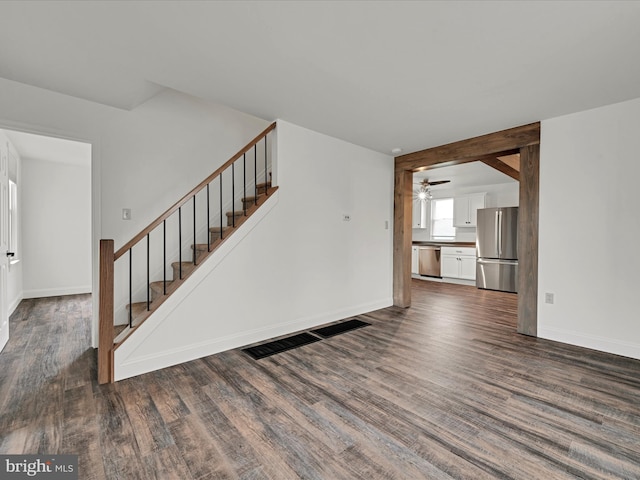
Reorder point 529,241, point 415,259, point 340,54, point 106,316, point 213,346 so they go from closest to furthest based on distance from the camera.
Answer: point 340,54 < point 106,316 < point 213,346 < point 529,241 < point 415,259

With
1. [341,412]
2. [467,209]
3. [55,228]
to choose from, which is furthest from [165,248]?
[467,209]

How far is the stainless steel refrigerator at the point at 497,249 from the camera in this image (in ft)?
20.0

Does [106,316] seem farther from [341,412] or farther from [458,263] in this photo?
[458,263]

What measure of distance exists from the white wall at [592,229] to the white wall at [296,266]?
6.85 ft

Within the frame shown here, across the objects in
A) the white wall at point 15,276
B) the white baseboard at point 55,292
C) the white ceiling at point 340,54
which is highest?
the white ceiling at point 340,54

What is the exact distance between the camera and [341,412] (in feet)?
6.50

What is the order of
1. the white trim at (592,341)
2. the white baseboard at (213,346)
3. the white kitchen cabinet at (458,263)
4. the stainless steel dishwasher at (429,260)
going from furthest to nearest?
the stainless steel dishwasher at (429,260), the white kitchen cabinet at (458,263), the white trim at (592,341), the white baseboard at (213,346)

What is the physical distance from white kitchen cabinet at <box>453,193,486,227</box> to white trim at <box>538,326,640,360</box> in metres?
4.16

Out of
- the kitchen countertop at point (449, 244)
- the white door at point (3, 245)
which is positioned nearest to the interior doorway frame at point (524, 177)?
the kitchen countertop at point (449, 244)

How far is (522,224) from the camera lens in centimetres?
359

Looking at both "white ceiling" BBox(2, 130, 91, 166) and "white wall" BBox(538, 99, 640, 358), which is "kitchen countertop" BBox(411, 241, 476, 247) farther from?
"white ceiling" BBox(2, 130, 91, 166)

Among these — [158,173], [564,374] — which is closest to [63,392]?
[158,173]

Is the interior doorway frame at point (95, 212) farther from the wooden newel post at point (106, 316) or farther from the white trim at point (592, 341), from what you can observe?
the white trim at point (592, 341)

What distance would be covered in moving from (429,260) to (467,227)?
1.27m
